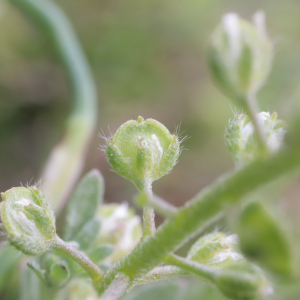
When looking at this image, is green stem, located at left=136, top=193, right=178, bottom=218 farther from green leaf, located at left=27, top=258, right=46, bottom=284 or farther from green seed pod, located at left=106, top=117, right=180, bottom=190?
green leaf, located at left=27, top=258, right=46, bottom=284

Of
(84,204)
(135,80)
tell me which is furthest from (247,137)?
(135,80)

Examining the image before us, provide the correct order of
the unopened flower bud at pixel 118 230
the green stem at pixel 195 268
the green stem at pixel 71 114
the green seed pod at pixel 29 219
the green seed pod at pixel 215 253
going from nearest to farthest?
the green stem at pixel 195 268, the green seed pod at pixel 29 219, the green seed pod at pixel 215 253, the unopened flower bud at pixel 118 230, the green stem at pixel 71 114

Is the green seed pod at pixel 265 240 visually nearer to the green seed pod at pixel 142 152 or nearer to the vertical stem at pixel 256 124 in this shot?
the vertical stem at pixel 256 124

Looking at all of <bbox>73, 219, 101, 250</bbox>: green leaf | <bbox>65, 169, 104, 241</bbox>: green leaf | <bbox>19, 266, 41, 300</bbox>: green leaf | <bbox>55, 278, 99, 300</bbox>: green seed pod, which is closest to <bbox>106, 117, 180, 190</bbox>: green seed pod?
<bbox>55, 278, 99, 300</bbox>: green seed pod

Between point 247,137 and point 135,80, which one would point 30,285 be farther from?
point 135,80

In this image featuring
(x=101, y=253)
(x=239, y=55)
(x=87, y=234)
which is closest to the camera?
(x=239, y=55)

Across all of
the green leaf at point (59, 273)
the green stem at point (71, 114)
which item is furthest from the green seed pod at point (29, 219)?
the green stem at point (71, 114)

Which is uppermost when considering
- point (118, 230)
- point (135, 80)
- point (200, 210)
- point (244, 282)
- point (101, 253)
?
point (135, 80)
